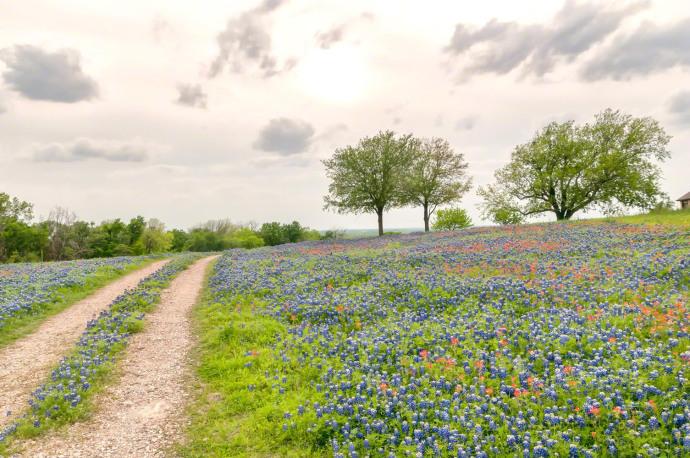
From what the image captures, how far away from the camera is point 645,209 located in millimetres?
40375

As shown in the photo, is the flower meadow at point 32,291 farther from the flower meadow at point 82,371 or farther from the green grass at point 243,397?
the green grass at point 243,397

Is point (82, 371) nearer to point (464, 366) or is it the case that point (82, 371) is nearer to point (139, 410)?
point (139, 410)

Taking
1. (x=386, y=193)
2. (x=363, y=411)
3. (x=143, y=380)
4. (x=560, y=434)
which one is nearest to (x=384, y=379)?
(x=363, y=411)

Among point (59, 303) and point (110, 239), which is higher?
point (110, 239)

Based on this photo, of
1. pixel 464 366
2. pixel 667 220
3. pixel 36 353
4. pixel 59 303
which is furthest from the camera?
pixel 667 220

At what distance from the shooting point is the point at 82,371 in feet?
27.0

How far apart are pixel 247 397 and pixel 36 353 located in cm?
686

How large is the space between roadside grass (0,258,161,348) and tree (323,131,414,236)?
27.6 metres

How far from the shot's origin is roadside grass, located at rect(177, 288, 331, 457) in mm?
5918

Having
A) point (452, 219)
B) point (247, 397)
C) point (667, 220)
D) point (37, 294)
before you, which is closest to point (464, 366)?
point (247, 397)

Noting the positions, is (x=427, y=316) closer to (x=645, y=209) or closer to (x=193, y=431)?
(x=193, y=431)

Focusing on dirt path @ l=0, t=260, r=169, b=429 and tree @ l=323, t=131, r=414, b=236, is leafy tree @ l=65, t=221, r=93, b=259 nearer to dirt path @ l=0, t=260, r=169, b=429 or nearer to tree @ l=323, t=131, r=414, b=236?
tree @ l=323, t=131, r=414, b=236

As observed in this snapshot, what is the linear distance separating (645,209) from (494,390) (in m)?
45.6

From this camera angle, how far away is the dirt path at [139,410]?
5.99 metres
